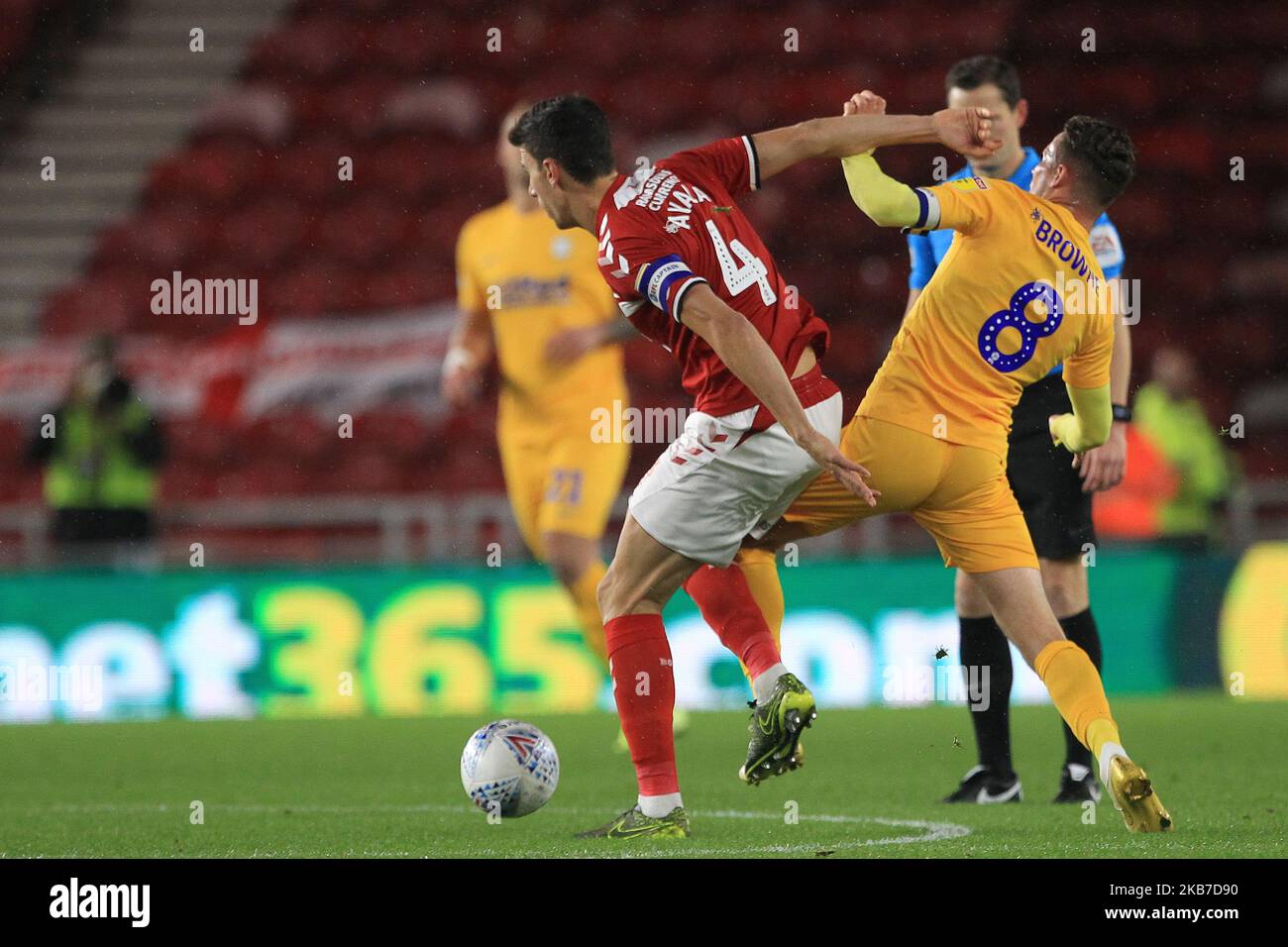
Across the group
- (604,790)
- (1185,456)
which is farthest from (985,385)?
(1185,456)

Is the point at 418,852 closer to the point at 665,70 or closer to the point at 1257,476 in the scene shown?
the point at 1257,476

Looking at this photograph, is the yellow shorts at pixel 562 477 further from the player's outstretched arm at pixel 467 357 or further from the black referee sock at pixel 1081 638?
the black referee sock at pixel 1081 638

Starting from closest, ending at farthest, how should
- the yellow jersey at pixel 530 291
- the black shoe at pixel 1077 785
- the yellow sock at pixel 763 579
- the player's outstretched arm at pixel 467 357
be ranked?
the yellow sock at pixel 763 579
the black shoe at pixel 1077 785
the player's outstretched arm at pixel 467 357
the yellow jersey at pixel 530 291

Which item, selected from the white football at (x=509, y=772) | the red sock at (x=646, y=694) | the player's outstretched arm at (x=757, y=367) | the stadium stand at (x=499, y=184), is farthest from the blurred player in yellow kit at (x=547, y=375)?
the stadium stand at (x=499, y=184)

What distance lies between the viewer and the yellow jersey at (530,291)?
827cm

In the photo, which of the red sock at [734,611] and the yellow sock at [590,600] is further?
the yellow sock at [590,600]

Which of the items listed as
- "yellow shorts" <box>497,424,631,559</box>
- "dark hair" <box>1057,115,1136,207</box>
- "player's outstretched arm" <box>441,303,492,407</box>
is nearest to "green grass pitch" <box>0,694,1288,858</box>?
"yellow shorts" <box>497,424,631,559</box>

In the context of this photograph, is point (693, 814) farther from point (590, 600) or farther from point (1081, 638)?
point (590, 600)

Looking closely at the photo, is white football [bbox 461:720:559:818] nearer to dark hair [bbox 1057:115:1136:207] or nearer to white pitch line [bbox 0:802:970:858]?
white pitch line [bbox 0:802:970:858]

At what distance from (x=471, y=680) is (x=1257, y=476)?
6.36 meters

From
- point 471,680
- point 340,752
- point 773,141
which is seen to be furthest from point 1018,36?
point 773,141

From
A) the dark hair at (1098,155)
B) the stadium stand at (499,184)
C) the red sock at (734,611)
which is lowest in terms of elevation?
the red sock at (734,611)

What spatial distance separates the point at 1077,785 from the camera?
600 centimetres

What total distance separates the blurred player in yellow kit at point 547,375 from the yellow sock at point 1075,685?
318 cm
